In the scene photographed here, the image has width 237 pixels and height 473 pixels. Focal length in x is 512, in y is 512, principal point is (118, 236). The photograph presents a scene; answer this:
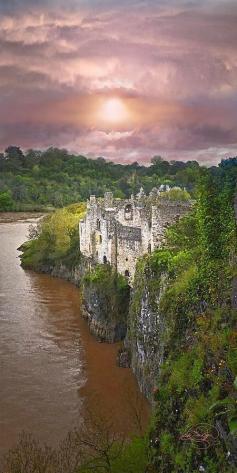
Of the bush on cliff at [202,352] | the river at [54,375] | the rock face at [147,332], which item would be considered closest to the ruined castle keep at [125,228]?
the rock face at [147,332]

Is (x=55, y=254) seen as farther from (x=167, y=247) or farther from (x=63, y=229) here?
(x=167, y=247)

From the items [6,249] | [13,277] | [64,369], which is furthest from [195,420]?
[6,249]

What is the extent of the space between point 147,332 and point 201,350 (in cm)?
1006

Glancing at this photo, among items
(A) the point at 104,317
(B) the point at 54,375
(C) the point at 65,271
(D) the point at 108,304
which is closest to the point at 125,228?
(D) the point at 108,304

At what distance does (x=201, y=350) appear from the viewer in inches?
739

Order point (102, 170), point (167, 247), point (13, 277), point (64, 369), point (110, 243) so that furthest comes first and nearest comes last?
1. point (102, 170)
2. point (13, 277)
3. point (110, 243)
4. point (64, 369)
5. point (167, 247)

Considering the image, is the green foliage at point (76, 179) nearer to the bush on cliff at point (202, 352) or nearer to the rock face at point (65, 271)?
the rock face at point (65, 271)

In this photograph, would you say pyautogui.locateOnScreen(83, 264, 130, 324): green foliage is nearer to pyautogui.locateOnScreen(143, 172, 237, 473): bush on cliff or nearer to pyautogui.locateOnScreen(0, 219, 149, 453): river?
pyautogui.locateOnScreen(0, 219, 149, 453): river

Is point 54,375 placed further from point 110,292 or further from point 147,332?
point 110,292

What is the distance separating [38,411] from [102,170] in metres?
145

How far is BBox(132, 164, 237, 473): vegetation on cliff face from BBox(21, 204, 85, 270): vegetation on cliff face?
33.3 meters

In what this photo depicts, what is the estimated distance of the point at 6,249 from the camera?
8050 cm

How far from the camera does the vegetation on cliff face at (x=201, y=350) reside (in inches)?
608

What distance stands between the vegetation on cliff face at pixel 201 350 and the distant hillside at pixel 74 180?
270 ft
